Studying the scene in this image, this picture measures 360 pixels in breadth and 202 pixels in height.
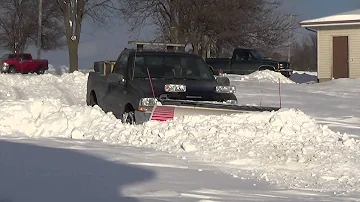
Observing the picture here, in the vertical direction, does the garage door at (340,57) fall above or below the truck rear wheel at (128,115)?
above

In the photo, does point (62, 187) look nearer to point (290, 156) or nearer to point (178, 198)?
point (178, 198)

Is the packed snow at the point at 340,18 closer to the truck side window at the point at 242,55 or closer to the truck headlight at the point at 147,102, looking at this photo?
the truck side window at the point at 242,55

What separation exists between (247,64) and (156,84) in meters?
22.9

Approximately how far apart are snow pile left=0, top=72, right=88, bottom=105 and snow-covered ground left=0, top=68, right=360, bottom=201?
1040 centimetres

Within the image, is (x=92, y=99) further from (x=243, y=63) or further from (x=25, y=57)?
(x=25, y=57)

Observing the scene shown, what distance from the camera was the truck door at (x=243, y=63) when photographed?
33.7 meters

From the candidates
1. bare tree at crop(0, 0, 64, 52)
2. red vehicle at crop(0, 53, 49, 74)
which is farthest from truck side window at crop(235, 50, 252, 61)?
bare tree at crop(0, 0, 64, 52)

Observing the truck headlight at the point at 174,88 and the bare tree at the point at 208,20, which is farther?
the bare tree at the point at 208,20

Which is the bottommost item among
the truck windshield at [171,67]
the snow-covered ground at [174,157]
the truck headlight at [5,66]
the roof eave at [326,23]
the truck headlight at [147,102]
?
the snow-covered ground at [174,157]

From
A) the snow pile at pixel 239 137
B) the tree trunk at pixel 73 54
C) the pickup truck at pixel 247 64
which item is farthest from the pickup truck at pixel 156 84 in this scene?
the tree trunk at pixel 73 54

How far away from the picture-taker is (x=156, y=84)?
1131 centimetres

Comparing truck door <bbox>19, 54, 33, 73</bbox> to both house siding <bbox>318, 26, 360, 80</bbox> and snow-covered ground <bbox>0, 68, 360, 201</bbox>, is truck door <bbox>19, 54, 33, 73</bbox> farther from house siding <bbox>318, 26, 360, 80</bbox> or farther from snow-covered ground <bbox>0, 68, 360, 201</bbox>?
snow-covered ground <bbox>0, 68, 360, 201</bbox>

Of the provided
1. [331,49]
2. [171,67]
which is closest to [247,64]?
[331,49]

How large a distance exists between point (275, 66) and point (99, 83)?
68.4ft
